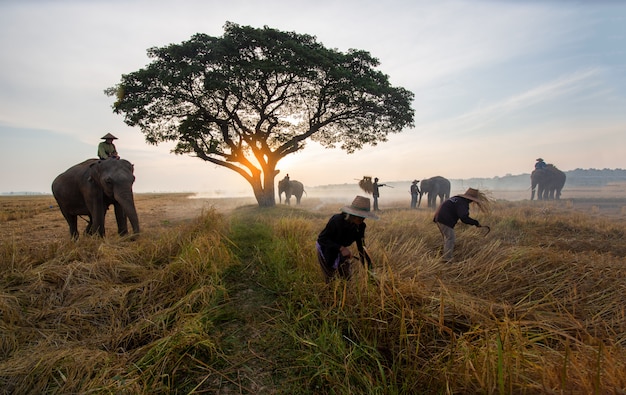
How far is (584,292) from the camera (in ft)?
14.9

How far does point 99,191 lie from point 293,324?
7104 millimetres

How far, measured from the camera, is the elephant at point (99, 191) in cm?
711

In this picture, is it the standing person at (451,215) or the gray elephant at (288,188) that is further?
the gray elephant at (288,188)

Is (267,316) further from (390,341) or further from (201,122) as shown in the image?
(201,122)

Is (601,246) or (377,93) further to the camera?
(377,93)

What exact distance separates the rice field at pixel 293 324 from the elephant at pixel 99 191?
128 cm

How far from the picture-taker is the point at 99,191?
7.53 m

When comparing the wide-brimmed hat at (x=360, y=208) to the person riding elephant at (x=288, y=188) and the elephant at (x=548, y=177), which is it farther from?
the elephant at (x=548, y=177)

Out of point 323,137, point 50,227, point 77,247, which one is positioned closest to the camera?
point 77,247

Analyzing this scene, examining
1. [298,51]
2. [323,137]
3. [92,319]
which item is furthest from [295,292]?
[323,137]

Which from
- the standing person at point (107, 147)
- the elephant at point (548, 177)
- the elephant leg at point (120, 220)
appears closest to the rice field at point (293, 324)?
the elephant leg at point (120, 220)

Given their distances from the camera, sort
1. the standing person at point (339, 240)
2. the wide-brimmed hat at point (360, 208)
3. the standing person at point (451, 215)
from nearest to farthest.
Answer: the wide-brimmed hat at point (360, 208) < the standing person at point (339, 240) < the standing person at point (451, 215)

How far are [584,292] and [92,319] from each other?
738 centimetres

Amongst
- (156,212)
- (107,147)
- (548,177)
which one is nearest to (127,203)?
(107,147)
